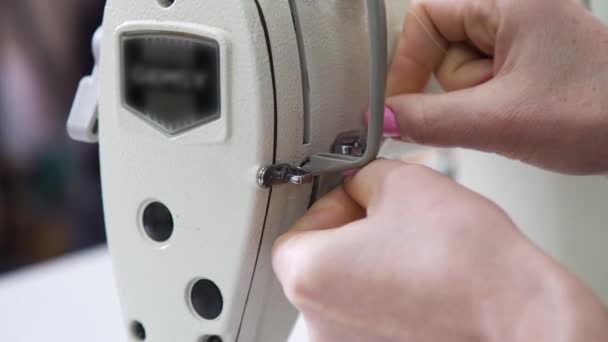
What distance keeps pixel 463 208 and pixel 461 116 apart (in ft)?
0.52

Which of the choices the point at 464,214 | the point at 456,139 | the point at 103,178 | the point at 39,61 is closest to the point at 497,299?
the point at 464,214

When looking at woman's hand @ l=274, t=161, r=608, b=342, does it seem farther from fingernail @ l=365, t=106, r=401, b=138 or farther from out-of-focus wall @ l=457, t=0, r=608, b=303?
out-of-focus wall @ l=457, t=0, r=608, b=303

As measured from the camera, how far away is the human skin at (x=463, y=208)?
332mm

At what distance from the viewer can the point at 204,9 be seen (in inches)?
17.3

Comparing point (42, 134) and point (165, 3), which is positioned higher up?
point (165, 3)

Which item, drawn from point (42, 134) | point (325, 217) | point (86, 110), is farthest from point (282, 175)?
point (42, 134)

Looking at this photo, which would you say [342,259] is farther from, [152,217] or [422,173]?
[152,217]

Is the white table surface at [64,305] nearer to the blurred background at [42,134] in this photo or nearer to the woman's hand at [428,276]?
the blurred background at [42,134]

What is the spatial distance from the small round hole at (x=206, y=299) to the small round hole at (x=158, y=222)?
48 mm

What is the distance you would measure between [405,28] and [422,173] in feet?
0.68

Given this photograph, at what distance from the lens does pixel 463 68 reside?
59 cm

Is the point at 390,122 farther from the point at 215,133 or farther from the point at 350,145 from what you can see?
the point at 215,133

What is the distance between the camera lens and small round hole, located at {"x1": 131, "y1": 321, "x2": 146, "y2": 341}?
550 mm

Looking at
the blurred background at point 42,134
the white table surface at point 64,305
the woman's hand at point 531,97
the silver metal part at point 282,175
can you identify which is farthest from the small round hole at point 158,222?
the blurred background at point 42,134
